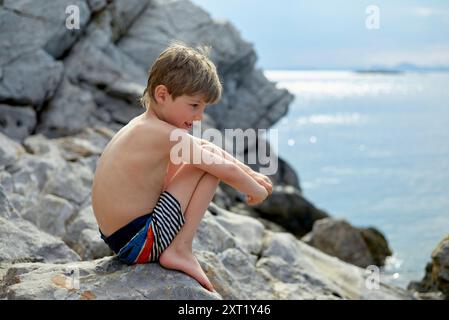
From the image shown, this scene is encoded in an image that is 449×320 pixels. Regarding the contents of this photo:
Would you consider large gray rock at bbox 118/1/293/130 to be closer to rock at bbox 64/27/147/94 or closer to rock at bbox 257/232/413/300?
rock at bbox 64/27/147/94

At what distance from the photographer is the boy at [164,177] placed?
4793 millimetres

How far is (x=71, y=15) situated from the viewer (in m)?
15.1

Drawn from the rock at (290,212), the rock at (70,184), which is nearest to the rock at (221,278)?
the rock at (70,184)

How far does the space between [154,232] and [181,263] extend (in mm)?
315

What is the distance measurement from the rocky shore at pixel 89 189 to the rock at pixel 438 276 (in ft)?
0.22

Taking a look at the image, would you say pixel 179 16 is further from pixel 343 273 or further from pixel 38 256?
pixel 38 256

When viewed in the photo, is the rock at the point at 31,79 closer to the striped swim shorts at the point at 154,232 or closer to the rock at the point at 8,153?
the rock at the point at 8,153

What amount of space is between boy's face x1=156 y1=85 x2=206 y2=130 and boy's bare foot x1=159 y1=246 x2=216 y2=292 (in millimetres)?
1007

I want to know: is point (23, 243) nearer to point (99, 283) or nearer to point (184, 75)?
point (99, 283)

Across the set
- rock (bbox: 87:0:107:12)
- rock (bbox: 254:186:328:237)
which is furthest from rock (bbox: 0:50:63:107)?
rock (bbox: 254:186:328:237)

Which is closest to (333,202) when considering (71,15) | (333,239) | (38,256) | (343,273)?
(333,239)

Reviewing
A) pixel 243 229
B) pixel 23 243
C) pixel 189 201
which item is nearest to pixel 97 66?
pixel 243 229

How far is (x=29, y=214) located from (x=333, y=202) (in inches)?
1030

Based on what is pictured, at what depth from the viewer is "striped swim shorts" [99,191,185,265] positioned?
4.77 m
